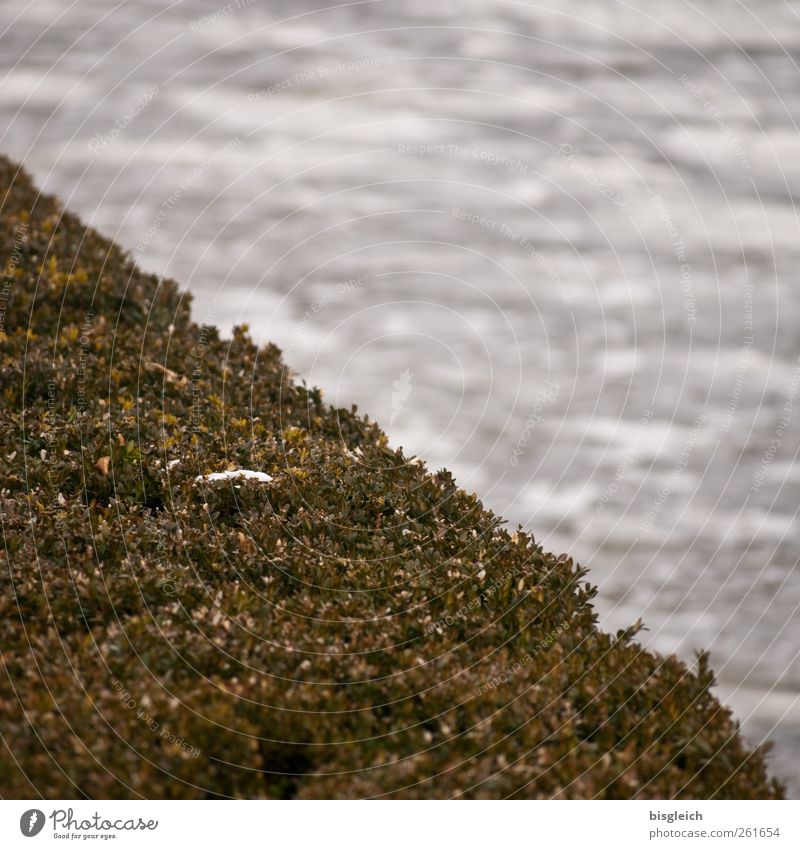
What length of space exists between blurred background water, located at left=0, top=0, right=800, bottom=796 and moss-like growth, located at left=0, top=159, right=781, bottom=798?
2643mm

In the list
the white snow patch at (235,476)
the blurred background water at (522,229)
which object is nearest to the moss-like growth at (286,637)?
the white snow patch at (235,476)

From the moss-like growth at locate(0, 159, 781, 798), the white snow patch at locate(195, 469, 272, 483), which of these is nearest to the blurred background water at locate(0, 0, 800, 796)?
the moss-like growth at locate(0, 159, 781, 798)

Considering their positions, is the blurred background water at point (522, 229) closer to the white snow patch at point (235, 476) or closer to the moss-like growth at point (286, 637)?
the moss-like growth at point (286, 637)

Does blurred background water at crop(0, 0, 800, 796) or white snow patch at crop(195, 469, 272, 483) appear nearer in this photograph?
white snow patch at crop(195, 469, 272, 483)

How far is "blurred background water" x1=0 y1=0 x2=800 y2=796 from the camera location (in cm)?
894

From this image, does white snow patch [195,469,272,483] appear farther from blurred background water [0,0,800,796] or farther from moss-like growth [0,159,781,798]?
blurred background water [0,0,800,796]

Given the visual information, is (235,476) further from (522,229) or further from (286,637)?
(522,229)

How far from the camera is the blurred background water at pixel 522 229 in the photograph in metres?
8.94

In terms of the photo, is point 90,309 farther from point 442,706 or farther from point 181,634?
point 442,706

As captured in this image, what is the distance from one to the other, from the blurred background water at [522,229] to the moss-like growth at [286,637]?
2643 millimetres

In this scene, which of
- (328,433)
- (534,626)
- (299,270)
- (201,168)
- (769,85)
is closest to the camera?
(534,626)

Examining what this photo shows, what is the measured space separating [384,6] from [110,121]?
5.42m

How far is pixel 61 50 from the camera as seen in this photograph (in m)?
16.5

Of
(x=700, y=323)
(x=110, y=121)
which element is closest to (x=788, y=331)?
(x=700, y=323)
